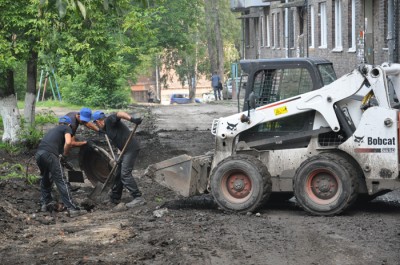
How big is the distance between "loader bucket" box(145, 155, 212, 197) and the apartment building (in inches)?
421

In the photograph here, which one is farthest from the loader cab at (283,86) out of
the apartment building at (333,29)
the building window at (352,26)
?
the building window at (352,26)

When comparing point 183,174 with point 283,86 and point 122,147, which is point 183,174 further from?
point 283,86

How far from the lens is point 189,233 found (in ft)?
36.5

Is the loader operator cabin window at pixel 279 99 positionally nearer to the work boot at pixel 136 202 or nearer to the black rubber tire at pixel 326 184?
the black rubber tire at pixel 326 184

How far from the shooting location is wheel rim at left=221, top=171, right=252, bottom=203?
12.9 meters

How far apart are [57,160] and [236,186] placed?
2836 mm

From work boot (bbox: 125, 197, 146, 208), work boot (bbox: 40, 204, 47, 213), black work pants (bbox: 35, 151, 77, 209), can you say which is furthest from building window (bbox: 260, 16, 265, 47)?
black work pants (bbox: 35, 151, 77, 209)

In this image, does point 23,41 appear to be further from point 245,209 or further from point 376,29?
point 376,29

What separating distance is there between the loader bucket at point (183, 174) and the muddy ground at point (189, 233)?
339mm

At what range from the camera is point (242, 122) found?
13141 mm

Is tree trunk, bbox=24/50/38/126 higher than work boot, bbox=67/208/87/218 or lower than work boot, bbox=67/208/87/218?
higher

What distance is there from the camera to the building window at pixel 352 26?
1239 inches

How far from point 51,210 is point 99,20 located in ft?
24.7

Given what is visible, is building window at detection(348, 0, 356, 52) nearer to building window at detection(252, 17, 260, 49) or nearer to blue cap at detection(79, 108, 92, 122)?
blue cap at detection(79, 108, 92, 122)
